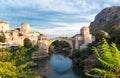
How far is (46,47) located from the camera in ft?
281

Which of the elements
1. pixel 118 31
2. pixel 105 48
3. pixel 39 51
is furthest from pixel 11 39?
pixel 105 48

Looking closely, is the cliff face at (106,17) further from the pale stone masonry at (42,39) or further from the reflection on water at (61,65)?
the reflection on water at (61,65)

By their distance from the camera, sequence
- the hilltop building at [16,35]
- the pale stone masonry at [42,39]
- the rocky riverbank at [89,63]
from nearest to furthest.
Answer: the rocky riverbank at [89,63], the hilltop building at [16,35], the pale stone masonry at [42,39]

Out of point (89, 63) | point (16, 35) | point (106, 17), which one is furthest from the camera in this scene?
point (106, 17)

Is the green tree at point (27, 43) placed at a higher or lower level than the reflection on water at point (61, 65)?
higher

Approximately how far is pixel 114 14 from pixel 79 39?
44317mm

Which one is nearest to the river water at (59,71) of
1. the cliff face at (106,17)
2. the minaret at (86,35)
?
the minaret at (86,35)

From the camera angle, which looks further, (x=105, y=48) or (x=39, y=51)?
(x=39, y=51)

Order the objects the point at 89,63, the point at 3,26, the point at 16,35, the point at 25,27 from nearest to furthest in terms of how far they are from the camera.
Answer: the point at 89,63, the point at 16,35, the point at 3,26, the point at 25,27

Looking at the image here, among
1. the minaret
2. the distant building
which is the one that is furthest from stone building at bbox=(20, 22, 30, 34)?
the minaret

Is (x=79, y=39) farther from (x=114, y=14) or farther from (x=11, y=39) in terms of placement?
(x=114, y=14)

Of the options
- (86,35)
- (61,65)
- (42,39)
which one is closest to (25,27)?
(42,39)

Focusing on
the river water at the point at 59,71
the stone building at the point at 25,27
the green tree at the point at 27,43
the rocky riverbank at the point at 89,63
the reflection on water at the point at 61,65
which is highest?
the stone building at the point at 25,27

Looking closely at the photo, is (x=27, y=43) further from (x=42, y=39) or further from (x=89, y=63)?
(x=89, y=63)
